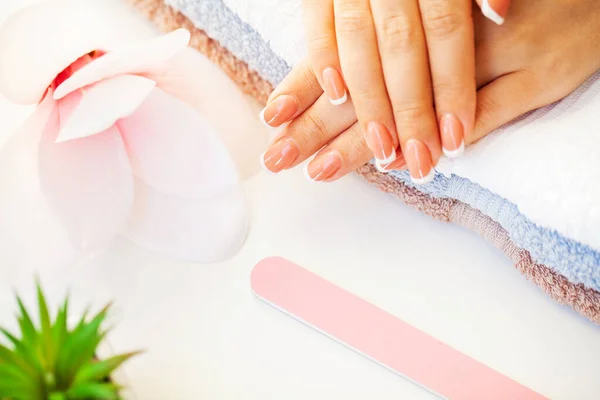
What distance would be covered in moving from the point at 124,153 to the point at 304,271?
0.19 m

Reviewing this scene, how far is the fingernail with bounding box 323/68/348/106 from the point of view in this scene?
0.55 m

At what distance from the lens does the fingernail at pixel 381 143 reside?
0.54 m

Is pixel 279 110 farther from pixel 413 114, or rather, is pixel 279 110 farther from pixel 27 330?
pixel 27 330

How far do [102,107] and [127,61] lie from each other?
4cm

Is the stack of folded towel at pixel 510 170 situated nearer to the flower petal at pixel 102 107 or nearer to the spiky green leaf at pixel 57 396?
the flower petal at pixel 102 107

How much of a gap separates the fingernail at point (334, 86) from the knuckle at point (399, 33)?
0.05 meters

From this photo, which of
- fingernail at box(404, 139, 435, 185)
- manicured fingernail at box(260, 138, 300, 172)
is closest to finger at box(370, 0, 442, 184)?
fingernail at box(404, 139, 435, 185)

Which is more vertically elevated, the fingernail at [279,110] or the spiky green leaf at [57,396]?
the spiky green leaf at [57,396]

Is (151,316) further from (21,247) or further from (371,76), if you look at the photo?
(371,76)

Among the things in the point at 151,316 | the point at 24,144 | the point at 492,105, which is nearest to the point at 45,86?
the point at 24,144

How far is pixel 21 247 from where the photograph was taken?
48 cm

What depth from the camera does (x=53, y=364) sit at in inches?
13.3

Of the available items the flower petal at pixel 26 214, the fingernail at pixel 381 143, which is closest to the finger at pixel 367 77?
the fingernail at pixel 381 143

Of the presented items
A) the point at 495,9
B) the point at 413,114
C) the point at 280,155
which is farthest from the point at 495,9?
the point at 280,155
